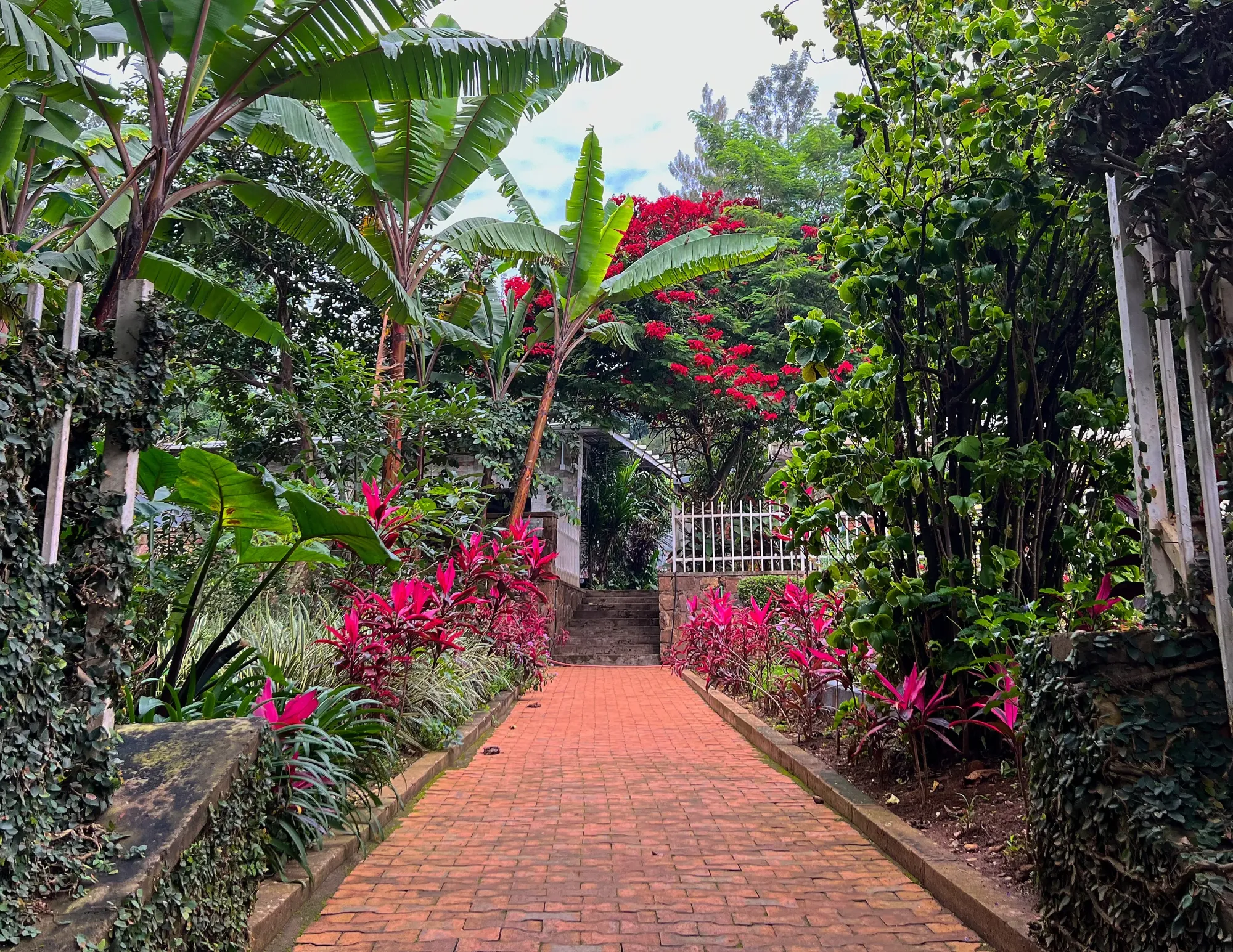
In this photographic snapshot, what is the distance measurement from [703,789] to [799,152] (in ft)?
56.9

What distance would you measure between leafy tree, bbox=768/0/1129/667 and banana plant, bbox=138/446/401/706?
252cm

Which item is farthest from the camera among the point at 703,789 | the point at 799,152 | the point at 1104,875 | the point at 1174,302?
the point at 799,152

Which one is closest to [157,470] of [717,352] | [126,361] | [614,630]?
[126,361]

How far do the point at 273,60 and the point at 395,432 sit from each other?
481 cm

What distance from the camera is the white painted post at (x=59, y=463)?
2.49m

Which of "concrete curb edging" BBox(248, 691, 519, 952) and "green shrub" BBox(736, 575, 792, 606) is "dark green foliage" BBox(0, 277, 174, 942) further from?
"green shrub" BBox(736, 575, 792, 606)

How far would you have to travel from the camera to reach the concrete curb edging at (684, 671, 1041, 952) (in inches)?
118

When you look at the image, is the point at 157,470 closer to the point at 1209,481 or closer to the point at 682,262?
the point at 1209,481

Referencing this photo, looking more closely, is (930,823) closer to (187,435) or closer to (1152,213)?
(1152,213)

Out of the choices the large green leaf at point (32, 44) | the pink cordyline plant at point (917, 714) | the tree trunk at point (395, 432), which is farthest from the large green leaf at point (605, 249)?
the pink cordyline plant at point (917, 714)

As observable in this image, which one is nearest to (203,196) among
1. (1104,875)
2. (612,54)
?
(612,54)

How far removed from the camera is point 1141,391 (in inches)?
120

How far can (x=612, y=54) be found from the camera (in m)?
6.55

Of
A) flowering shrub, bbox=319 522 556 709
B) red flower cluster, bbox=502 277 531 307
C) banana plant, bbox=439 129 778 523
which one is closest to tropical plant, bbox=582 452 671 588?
red flower cluster, bbox=502 277 531 307
